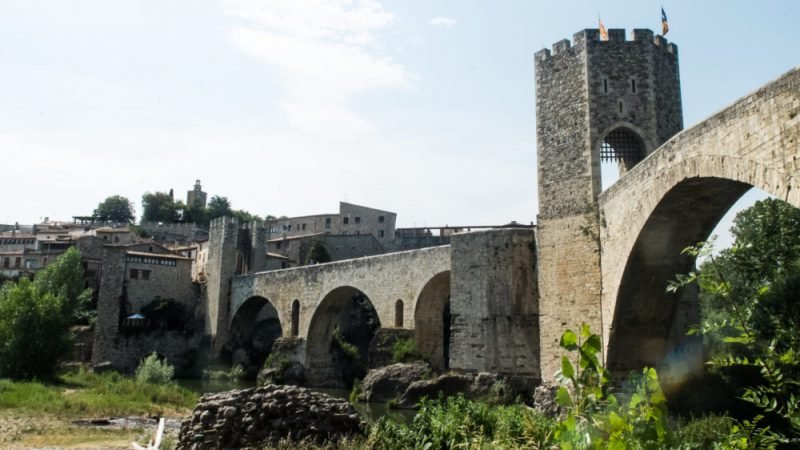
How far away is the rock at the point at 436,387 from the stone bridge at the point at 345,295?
368 centimetres

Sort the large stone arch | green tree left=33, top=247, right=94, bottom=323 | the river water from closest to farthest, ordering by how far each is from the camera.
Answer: the large stone arch, the river water, green tree left=33, top=247, right=94, bottom=323

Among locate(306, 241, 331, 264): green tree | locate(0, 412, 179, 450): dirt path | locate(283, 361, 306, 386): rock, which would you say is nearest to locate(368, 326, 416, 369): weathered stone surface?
locate(283, 361, 306, 386): rock

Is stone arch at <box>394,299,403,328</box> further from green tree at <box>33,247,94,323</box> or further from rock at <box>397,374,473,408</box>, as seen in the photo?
green tree at <box>33,247,94,323</box>

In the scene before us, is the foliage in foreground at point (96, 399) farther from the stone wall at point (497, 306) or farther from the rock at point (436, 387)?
the stone wall at point (497, 306)

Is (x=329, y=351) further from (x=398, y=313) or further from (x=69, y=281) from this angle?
(x=69, y=281)

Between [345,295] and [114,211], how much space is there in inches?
2046

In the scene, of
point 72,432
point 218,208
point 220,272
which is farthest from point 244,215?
point 72,432

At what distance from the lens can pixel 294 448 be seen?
10242mm

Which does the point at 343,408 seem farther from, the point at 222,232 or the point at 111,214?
the point at 111,214

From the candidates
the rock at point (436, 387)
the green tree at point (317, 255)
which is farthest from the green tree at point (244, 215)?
the rock at point (436, 387)

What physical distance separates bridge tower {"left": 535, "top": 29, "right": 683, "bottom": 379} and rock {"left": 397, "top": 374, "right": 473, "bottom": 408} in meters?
2.98

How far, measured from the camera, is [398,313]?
26266mm

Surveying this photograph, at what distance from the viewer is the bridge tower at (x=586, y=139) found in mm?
16172

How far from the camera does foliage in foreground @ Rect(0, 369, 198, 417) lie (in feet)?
56.5
